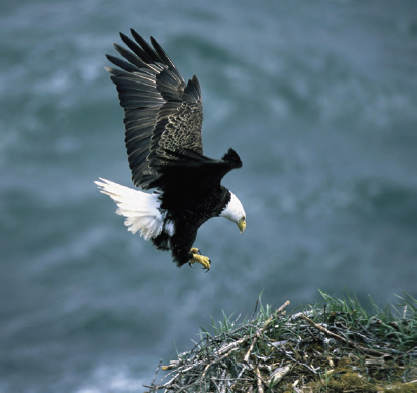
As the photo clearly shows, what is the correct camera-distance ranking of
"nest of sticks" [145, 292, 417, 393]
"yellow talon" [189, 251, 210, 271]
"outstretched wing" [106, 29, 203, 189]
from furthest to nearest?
"yellow talon" [189, 251, 210, 271]
"outstretched wing" [106, 29, 203, 189]
"nest of sticks" [145, 292, 417, 393]

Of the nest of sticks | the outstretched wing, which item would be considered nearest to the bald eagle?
the outstretched wing

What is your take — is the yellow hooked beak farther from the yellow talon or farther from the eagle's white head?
the yellow talon

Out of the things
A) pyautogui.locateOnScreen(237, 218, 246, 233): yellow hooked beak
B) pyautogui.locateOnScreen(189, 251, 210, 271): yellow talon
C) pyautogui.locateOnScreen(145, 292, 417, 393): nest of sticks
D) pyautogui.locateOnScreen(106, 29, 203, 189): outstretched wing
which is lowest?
pyautogui.locateOnScreen(145, 292, 417, 393): nest of sticks

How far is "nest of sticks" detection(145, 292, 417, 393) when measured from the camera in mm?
4195

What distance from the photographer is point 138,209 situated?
538cm

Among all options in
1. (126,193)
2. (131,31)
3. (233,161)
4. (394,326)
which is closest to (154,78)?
(131,31)

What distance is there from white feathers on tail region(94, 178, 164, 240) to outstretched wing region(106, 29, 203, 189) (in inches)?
9.2

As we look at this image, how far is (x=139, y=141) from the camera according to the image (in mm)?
5844

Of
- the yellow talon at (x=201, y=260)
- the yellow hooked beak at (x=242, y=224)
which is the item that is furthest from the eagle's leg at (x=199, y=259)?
the yellow hooked beak at (x=242, y=224)

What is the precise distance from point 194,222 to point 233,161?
1.52m

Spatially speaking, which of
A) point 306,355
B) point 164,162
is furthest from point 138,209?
point 306,355

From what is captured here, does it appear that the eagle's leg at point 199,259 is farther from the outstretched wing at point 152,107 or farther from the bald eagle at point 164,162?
the outstretched wing at point 152,107

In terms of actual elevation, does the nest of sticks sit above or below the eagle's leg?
below

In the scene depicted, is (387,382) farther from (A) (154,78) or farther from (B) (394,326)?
(A) (154,78)
